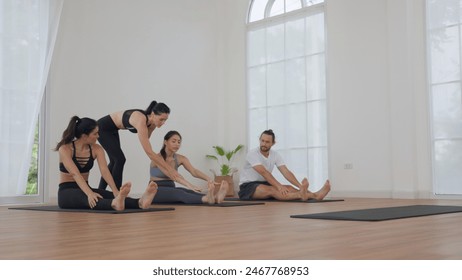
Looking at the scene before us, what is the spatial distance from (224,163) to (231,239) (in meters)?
6.36

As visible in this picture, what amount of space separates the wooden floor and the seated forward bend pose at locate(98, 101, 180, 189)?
137 centimetres

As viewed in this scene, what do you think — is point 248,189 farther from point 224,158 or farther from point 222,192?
point 224,158

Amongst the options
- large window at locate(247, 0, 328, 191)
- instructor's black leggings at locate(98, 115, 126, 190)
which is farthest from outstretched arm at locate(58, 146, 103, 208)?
large window at locate(247, 0, 328, 191)

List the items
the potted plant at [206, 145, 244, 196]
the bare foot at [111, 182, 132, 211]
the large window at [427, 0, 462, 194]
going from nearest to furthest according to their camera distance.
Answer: the bare foot at [111, 182, 132, 211]
the large window at [427, 0, 462, 194]
the potted plant at [206, 145, 244, 196]

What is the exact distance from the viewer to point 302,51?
8023 mm

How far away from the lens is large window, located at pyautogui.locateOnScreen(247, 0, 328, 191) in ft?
25.6

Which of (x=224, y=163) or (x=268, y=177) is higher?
(x=224, y=163)

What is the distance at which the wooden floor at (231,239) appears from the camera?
6.20ft

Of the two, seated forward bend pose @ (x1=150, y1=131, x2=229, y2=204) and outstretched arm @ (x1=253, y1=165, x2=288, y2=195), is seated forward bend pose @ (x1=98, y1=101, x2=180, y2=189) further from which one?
outstretched arm @ (x1=253, y1=165, x2=288, y2=195)

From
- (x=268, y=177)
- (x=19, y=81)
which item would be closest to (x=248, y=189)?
(x=268, y=177)

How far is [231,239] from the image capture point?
235 centimetres

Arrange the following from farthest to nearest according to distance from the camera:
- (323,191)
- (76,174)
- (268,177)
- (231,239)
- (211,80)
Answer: (211,80)
(268,177)
(323,191)
(76,174)
(231,239)

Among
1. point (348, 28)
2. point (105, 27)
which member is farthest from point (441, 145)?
point (105, 27)

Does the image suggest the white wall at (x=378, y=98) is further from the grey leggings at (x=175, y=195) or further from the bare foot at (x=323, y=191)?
the grey leggings at (x=175, y=195)
